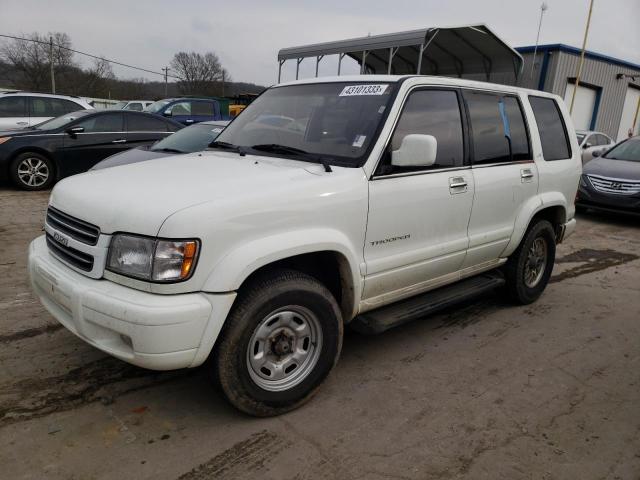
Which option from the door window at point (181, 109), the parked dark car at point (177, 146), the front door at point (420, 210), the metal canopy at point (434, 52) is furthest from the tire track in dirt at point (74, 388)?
the door window at point (181, 109)

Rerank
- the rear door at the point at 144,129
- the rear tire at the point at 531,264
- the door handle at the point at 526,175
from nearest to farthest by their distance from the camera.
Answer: the door handle at the point at 526,175 < the rear tire at the point at 531,264 < the rear door at the point at 144,129

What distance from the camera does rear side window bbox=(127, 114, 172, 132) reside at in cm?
973

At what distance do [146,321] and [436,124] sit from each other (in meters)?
2.36

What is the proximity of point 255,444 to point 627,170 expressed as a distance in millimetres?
9226

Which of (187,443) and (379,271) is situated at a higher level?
(379,271)

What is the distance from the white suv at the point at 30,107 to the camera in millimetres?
11227

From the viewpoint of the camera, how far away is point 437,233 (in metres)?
3.52

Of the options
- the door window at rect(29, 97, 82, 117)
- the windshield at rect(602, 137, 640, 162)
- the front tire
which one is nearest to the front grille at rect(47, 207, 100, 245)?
the front tire

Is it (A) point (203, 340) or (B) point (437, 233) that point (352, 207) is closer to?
(B) point (437, 233)

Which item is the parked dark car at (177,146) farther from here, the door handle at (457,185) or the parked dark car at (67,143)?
the door handle at (457,185)

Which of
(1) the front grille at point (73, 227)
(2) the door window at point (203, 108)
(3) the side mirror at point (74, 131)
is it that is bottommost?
(1) the front grille at point (73, 227)

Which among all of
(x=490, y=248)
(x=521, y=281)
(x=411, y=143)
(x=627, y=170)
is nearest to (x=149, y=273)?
Answer: (x=411, y=143)

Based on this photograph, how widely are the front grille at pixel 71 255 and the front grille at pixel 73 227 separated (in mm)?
72

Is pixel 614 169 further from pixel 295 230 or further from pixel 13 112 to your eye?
pixel 13 112
